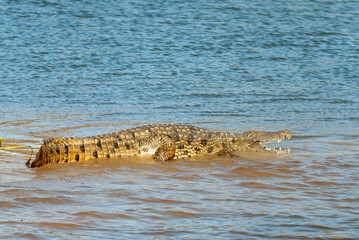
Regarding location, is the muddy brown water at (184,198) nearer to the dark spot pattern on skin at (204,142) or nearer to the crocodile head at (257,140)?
the dark spot pattern on skin at (204,142)

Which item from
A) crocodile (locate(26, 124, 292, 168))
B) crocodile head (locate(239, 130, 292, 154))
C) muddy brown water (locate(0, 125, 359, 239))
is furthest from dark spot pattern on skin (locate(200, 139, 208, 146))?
crocodile head (locate(239, 130, 292, 154))

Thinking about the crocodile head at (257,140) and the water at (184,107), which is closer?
the water at (184,107)

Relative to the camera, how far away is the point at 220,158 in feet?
27.0

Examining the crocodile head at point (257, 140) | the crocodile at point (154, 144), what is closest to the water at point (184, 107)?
the crocodile at point (154, 144)

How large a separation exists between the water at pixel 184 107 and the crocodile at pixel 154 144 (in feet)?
0.74

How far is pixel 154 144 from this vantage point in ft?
26.7

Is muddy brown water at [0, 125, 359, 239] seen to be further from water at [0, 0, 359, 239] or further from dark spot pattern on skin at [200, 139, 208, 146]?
dark spot pattern on skin at [200, 139, 208, 146]

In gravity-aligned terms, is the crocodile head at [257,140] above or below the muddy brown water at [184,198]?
below

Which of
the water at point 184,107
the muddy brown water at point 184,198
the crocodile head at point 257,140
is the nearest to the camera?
the muddy brown water at point 184,198

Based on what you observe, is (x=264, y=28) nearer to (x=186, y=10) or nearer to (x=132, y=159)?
(x=186, y=10)

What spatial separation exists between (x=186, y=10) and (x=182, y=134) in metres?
15.1

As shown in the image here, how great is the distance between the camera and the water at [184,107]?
5.26m

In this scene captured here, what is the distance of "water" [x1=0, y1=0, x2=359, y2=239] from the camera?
5258 mm

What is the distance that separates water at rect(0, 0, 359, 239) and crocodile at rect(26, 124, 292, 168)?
22 cm
